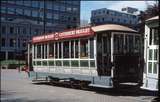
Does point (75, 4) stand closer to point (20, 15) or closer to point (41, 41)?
point (20, 15)

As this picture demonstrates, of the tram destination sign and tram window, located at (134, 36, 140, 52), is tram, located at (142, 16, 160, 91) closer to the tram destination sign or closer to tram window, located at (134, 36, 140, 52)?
tram window, located at (134, 36, 140, 52)

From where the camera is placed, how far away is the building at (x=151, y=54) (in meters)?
14.6

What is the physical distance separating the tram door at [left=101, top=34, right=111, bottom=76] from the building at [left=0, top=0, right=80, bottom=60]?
71.5 m

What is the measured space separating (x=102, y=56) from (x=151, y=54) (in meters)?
4.01

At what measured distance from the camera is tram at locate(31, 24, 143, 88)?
59.6ft

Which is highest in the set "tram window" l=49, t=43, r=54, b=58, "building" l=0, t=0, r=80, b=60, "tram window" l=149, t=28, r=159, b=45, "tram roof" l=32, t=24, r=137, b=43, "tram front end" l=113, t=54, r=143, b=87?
"building" l=0, t=0, r=80, b=60

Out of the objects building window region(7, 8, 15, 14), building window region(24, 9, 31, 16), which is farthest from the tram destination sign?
building window region(24, 9, 31, 16)

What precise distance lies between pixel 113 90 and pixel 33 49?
820cm

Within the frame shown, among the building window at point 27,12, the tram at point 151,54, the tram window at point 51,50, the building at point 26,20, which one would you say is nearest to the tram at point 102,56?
the tram window at point 51,50

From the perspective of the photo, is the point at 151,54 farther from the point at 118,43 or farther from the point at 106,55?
the point at 106,55

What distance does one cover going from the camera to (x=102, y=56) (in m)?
18.8

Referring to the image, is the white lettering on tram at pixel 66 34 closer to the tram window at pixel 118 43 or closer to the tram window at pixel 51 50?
the tram window at pixel 51 50

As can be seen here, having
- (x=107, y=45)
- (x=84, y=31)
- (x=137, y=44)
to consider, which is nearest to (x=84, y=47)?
(x=84, y=31)

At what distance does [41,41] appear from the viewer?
24906mm
